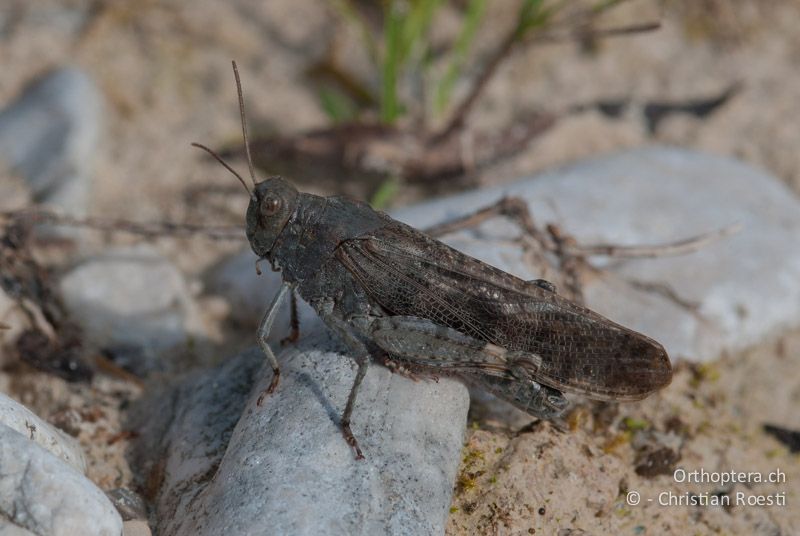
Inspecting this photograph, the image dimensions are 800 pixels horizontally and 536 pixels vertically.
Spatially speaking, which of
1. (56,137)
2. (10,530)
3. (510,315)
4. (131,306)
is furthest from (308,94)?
(10,530)

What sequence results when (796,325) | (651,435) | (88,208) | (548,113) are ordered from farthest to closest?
(548,113), (88,208), (796,325), (651,435)

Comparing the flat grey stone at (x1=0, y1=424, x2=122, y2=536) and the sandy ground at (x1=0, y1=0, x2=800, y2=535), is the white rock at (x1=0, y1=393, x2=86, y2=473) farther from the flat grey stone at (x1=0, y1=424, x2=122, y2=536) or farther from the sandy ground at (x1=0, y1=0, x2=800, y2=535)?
the sandy ground at (x1=0, y1=0, x2=800, y2=535)

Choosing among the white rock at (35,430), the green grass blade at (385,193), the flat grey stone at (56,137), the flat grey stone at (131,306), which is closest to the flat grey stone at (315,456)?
the white rock at (35,430)

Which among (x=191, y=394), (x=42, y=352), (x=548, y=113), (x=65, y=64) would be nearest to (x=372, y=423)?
(x=191, y=394)

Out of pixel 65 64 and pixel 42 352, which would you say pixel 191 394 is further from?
pixel 65 64

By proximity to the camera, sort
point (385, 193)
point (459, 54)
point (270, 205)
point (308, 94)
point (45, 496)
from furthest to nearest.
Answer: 1. point (308, 94)
2. point (459, 54)
3. point (385, 193)
4. point (270, 205)
5. point (45, 496)

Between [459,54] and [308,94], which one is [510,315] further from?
[308,94]

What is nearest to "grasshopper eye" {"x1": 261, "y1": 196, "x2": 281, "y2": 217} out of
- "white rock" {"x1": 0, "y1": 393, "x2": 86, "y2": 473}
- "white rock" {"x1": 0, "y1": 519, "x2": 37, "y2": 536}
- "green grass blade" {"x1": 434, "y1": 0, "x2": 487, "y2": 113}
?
"white rock" {"x1": 0, "y1": 393, "x2": 86, "y2": 473}
